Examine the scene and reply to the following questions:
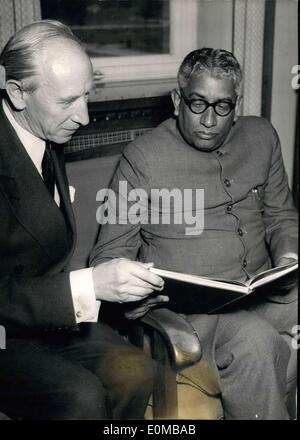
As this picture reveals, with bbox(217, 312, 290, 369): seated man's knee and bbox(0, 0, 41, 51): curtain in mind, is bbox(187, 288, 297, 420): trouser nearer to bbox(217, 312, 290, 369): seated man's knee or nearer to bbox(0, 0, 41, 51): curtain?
bbox(217, 312, 290, 369): seated man's knee

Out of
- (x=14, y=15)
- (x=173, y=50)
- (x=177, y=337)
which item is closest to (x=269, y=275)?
(x=177, y=337)

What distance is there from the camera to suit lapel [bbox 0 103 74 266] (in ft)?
4.85

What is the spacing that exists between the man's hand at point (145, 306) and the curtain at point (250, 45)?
1.73 metres

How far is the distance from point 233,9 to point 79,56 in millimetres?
1578

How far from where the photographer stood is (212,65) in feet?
5.92

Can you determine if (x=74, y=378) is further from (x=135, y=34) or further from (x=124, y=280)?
(x=135, y=34)

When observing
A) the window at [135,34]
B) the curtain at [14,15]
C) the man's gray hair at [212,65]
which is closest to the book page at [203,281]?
the man's gray hair at [212,65]

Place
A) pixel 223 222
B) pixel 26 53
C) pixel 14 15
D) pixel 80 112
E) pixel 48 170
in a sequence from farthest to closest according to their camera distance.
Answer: pixel 14 15, pixel 223 222, pixel 48 170, pixel 80 112, pixel 26 53

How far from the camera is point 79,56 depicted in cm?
151

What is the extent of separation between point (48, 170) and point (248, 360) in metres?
0.94

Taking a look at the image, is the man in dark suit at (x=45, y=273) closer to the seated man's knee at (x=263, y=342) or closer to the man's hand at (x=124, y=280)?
the man's hand at (x=124, y=280)

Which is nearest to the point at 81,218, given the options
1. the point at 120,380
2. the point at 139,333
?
the point at 139,333

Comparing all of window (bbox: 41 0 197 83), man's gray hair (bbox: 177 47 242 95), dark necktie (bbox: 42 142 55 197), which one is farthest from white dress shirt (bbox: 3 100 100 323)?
window (bbox: 41 0 197 83)

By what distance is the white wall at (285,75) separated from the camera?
2971 mm
